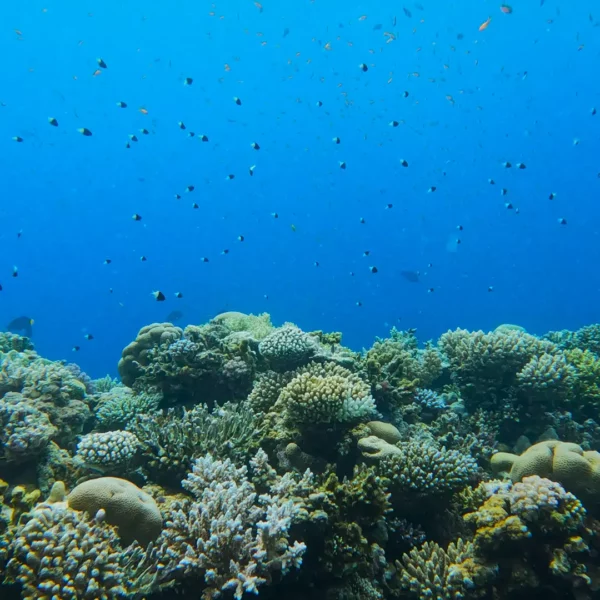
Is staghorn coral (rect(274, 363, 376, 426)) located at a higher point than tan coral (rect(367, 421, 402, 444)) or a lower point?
higher

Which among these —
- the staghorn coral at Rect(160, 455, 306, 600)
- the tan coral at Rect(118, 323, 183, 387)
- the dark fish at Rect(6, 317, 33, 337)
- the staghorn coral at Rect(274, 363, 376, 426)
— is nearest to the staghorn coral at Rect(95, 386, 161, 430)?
the tan coral at Rect(118, 323, 183, 387)

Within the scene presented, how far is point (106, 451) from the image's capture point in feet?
17.9

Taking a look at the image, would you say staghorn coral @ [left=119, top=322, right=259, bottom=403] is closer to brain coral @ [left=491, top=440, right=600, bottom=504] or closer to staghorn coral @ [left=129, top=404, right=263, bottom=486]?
staghorn coral @ [left=129, top=404, right=263, bottom=486]

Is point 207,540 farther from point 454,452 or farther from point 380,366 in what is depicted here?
point 380,366

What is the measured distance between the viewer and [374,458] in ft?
17.8

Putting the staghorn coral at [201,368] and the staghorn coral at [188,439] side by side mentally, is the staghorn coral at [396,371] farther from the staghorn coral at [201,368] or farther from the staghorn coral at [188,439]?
the staghorn coral at [188,439]

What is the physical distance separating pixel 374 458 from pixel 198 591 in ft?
8.48

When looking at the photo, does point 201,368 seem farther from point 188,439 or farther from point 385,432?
point 385,432

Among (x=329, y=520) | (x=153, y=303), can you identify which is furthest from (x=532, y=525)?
(x=153, y=303)

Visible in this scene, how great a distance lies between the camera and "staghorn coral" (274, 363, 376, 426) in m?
5.49

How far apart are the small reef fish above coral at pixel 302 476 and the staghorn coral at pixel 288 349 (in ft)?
0.13

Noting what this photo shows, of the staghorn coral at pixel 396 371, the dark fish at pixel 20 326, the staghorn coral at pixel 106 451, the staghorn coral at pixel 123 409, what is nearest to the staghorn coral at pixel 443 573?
the staghorn coral at pixel 396 371

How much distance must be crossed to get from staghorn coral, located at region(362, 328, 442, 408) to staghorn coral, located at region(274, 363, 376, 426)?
134cm

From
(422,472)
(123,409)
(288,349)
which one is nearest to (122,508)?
(123,409)
